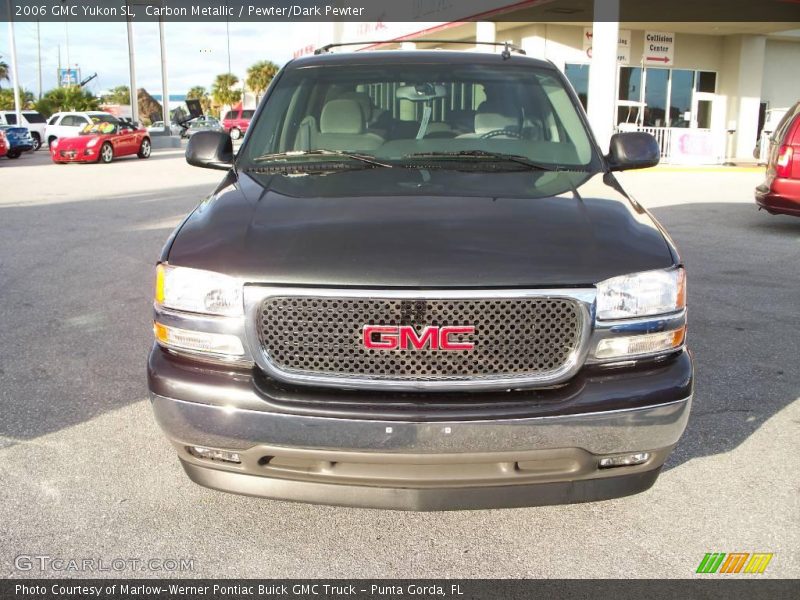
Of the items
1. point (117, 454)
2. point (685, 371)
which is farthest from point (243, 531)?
point (685, 371)

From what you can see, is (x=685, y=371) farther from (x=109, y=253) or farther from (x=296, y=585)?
(x=109, y=253)

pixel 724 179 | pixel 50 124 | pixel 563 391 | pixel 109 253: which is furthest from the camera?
pixel 50 124

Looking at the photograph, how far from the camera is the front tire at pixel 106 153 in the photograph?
24.7m

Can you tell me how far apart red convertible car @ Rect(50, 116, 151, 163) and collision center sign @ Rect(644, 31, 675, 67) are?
57.5 feet

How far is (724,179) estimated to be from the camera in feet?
64.2

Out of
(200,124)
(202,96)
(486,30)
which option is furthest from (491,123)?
(202,96)

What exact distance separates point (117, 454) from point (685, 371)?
2517 millimetres

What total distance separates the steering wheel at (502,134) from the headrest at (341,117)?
24.6 inches

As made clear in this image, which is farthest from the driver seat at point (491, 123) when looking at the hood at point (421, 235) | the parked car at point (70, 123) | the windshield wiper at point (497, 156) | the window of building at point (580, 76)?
the parked car at point (70, 123)

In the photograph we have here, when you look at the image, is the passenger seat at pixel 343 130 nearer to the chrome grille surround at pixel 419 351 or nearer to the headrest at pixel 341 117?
the headrest at pixel 341 117

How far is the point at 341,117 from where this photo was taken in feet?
13.6

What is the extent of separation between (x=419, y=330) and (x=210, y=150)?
2.04m

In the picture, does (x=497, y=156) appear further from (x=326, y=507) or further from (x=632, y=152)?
(x=326, y=507)

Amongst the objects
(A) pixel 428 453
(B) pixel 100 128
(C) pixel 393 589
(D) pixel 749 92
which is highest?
(D) pixel 749 92
